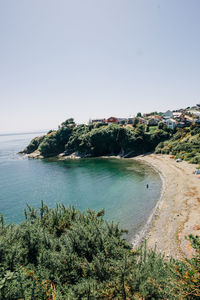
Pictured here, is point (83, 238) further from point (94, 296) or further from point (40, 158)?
point (40, 158)

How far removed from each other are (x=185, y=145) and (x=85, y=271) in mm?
67697

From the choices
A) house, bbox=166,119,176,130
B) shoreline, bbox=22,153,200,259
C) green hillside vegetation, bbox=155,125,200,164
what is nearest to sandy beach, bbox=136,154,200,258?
shoreline, bbox=22,153,200,259

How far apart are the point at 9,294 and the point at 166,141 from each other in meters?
83.0

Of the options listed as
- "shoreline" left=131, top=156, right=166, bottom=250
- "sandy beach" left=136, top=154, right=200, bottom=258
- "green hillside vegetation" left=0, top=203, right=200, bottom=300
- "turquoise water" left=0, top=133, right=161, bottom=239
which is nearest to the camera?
"green hillside vegetation" left=0, top=203, right=200, bottom=300

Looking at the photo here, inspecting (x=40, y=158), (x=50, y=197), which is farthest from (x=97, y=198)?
(x=40, y=158)

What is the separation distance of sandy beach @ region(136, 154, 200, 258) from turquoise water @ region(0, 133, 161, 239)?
9.13 feet

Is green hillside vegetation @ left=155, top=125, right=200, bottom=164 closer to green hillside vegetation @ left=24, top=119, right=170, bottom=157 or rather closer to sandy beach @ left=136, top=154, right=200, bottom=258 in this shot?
green hillside vegetation @ left=24, top=119, right=170, bottom=157

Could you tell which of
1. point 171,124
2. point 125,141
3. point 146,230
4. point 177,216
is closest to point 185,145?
point 171,124

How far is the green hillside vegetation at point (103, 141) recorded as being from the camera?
82.8 metres

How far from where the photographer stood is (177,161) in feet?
190

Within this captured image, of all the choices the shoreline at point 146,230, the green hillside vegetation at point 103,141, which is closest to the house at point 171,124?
the green hillside vegetation at point 103,141

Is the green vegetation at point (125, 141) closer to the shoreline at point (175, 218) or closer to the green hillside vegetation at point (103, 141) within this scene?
the green hillside vegetation at point (103, 141)

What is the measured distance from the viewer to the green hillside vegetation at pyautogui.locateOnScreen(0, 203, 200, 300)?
18.1 ft

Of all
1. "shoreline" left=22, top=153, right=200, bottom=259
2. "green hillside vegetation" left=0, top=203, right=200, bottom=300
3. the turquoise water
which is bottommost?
the turquoise water
